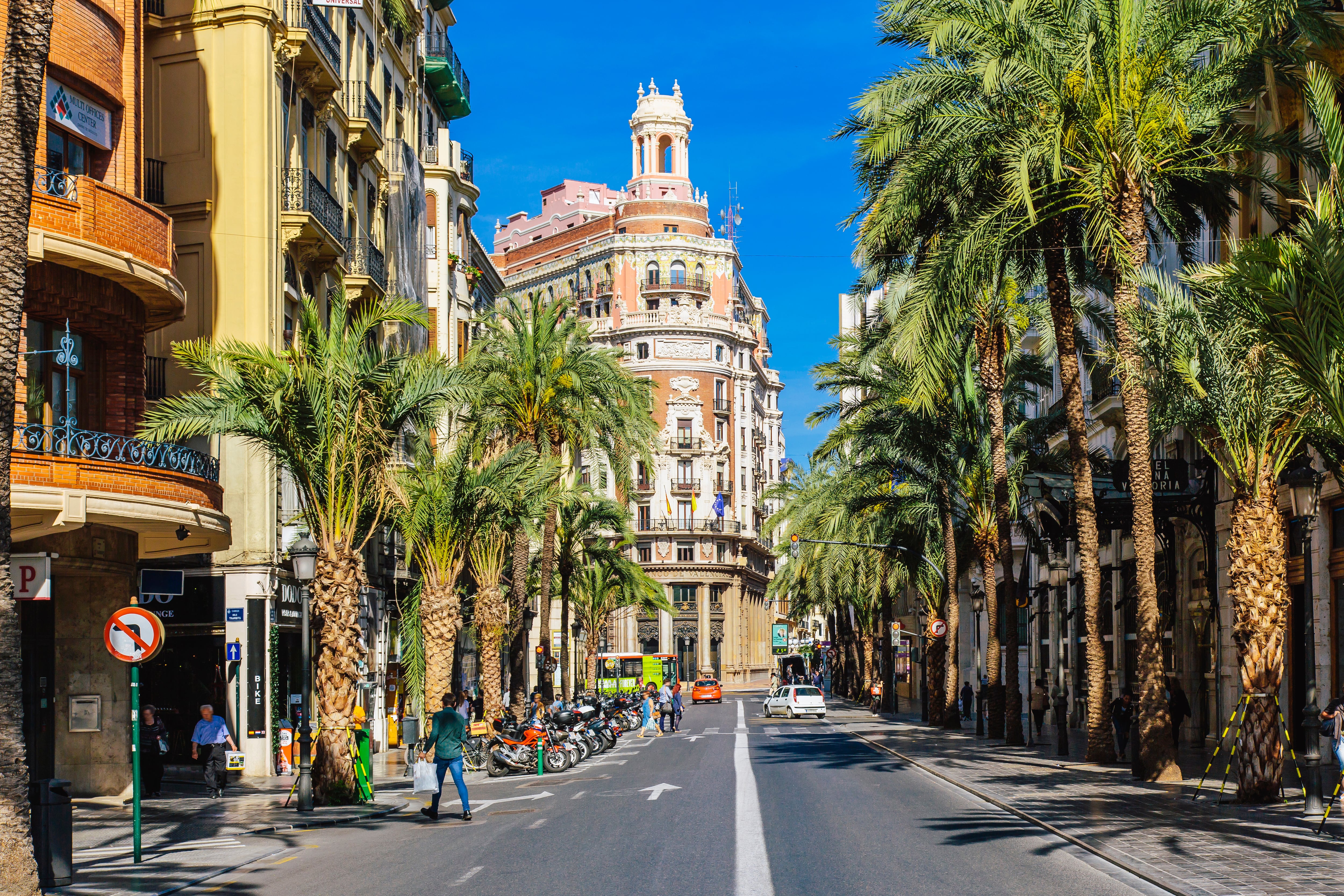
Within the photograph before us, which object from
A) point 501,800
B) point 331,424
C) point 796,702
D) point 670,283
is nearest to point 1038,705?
point 796,702

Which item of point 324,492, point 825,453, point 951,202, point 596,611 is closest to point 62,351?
point 324,492

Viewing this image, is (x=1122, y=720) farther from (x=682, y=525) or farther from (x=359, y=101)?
(x=682, y=525)

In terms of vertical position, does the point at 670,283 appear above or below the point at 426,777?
above

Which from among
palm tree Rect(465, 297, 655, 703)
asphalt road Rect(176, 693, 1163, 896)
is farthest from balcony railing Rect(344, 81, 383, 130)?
asphalt road Rect(176, 693, 1163, 896)

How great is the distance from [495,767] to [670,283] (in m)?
93.2

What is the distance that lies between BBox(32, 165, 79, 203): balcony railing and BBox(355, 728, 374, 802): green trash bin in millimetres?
9154

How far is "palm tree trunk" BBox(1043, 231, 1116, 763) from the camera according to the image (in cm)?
2730

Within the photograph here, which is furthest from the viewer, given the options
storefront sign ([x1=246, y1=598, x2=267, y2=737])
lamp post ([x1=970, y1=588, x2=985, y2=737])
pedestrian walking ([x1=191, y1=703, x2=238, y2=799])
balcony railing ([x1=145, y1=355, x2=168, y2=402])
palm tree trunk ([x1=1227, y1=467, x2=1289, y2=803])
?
lamp post ([x1=970, y1=588, x2=985, y2=737])

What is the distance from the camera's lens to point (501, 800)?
23266 millimetres

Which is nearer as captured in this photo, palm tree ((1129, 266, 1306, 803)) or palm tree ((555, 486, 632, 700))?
palm tree ((1129, 266, 1306, 803))

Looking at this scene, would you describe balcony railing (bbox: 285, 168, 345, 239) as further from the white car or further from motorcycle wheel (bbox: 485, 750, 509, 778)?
the white car

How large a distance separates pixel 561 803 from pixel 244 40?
1772 centimetres

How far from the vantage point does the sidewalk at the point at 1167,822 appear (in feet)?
41.5

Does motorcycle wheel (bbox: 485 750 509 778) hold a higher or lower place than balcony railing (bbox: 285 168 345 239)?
lower
